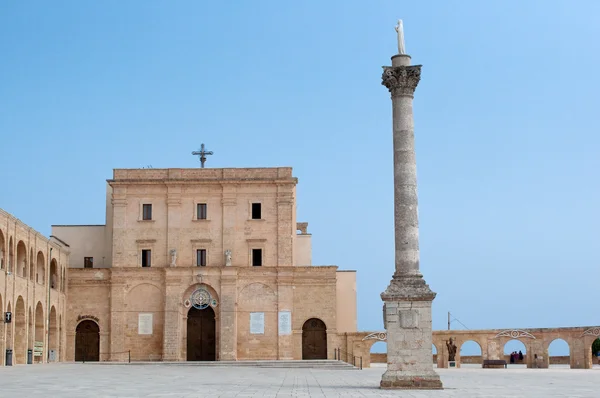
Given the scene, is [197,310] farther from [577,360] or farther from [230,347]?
[577,360]

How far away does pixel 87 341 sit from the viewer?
175 ft

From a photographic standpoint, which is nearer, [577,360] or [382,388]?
[382,388]

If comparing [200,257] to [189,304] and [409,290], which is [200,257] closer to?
[189,304]

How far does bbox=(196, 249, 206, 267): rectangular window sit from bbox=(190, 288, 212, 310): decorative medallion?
1608 millimetres

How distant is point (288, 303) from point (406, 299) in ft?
88.2

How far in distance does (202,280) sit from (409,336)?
1102 inches

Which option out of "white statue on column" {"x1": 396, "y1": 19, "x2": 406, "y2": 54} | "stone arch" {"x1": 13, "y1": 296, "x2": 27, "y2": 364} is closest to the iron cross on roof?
"stone arch" {"x1": 13, "y1": 296, "x2": 27, "y2": 364}

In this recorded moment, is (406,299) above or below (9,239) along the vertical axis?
below

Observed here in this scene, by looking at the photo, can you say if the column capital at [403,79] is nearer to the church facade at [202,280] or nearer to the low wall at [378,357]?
the church facade at [202,280]

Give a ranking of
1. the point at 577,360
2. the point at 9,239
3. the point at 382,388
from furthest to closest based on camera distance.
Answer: the point at 577,360 < the point at 9,239 < the point at 382,388

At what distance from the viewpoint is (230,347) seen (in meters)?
51.6

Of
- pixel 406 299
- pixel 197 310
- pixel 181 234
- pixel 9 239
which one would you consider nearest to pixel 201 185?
Answer: pixel 181 234

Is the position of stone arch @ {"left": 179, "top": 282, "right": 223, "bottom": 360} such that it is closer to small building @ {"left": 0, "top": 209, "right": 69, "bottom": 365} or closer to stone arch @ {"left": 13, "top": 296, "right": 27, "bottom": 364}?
small building @ {"left": 0, "top": 209, "right": 69, "bottom": 365}

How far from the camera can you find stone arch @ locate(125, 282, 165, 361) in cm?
5234
